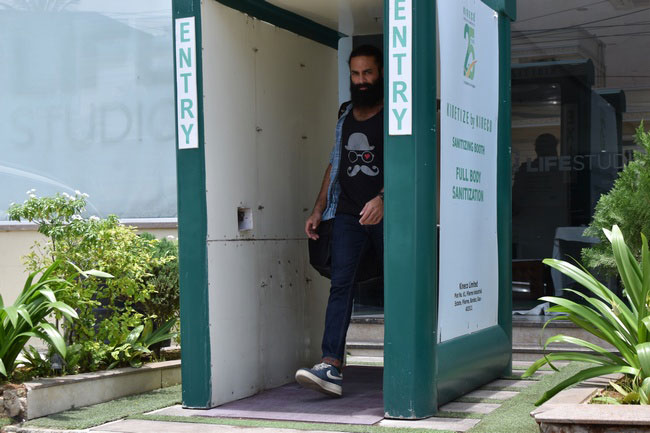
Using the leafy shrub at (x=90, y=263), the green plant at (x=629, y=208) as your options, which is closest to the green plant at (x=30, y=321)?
the leafy shrub at (x=90, y=263)

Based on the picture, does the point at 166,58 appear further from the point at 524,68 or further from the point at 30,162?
the point at 524,68

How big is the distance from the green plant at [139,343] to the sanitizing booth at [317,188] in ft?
2.71

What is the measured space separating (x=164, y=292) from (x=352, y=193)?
1770 millimetres

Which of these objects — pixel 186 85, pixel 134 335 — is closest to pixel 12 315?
pixel 134 335

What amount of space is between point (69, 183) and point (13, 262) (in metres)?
0.88

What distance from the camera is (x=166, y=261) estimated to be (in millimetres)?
7145

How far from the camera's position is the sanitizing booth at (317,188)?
520 centimetres

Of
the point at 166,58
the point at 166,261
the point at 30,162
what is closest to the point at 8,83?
the point at 30,162

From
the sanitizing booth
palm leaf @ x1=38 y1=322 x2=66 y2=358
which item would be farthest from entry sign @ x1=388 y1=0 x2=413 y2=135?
palm leaf @ x1=38 y1=322 x2=66 y2=358

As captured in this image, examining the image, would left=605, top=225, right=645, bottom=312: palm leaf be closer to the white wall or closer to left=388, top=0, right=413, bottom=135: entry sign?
left=388, top=0, right=413, bottom=135: entry sign

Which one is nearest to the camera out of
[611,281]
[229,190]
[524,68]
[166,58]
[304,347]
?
[229,190]

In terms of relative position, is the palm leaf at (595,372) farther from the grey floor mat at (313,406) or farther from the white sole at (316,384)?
the white sole at (316,384)

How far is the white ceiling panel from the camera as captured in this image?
21.5 feet

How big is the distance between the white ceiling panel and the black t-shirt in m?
0.87
